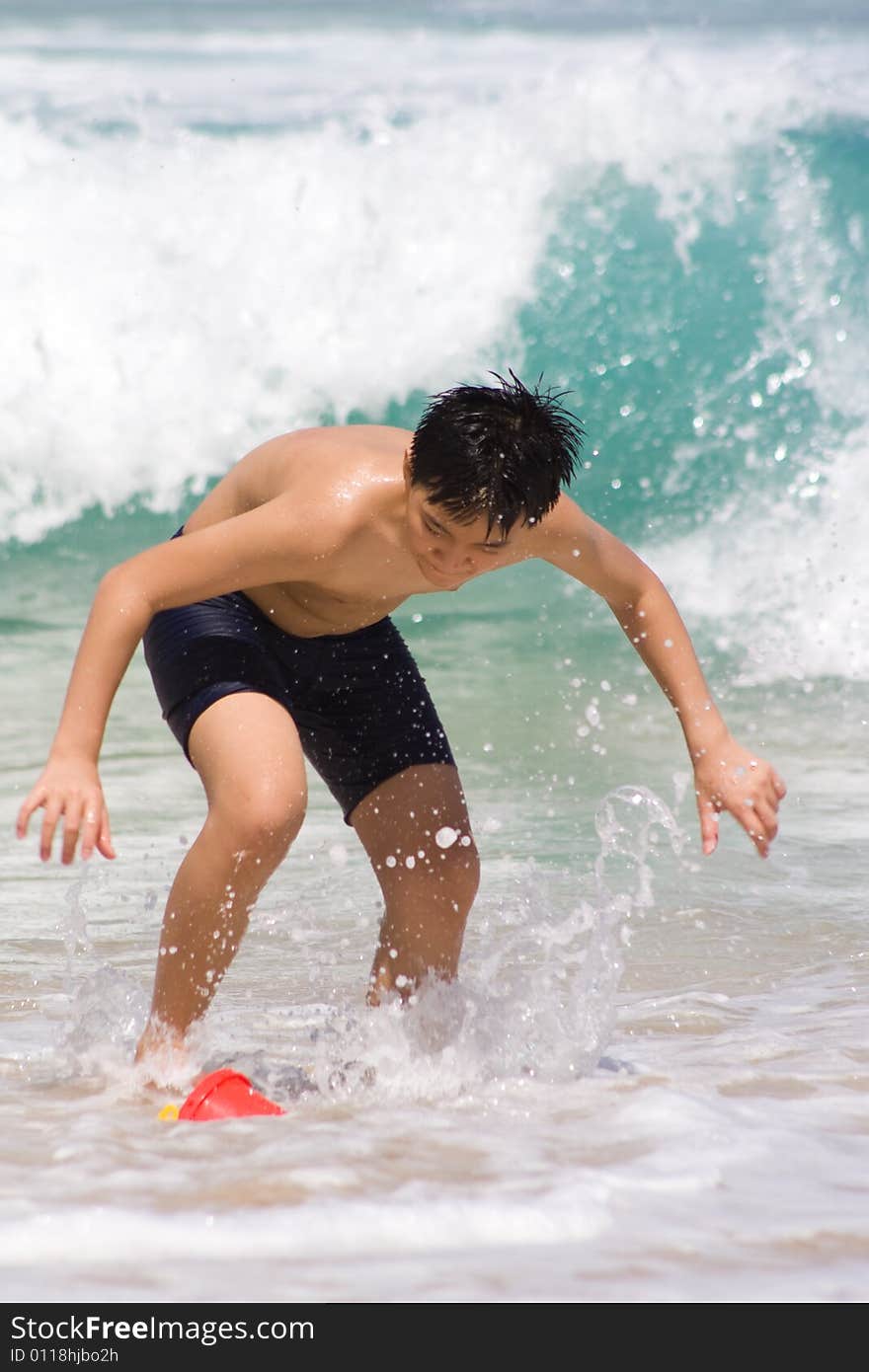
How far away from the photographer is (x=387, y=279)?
35.6ft

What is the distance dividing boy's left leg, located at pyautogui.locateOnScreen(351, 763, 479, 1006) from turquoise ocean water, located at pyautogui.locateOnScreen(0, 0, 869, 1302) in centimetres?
14

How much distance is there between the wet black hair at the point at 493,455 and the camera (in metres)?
2.62

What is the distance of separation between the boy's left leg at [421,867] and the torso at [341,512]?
0.36m

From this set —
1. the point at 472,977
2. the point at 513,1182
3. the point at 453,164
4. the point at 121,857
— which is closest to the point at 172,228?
the point at 453,164

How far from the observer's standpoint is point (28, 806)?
2.35m

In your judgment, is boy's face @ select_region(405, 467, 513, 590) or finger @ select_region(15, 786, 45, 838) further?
boy's face @ select_region(405, 467, 513, 590)

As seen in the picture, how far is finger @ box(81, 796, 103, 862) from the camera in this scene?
93.5 inches

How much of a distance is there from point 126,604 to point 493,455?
0.67 meters

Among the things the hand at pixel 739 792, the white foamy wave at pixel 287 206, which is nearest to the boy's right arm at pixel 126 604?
the hand at pixel 739 792

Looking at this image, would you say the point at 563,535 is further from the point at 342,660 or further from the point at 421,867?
the point at 421,867

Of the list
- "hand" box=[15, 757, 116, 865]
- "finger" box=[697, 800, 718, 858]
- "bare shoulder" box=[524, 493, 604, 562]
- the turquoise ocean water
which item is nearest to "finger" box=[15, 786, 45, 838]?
"hand" box=[15, 757, 116, 865]

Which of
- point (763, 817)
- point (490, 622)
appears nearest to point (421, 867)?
point (763, 817)

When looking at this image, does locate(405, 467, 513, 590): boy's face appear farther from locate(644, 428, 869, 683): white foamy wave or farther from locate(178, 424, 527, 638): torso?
locate(644, 428, 869, 683): white foamy wave

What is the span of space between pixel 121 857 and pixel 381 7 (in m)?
9.72
